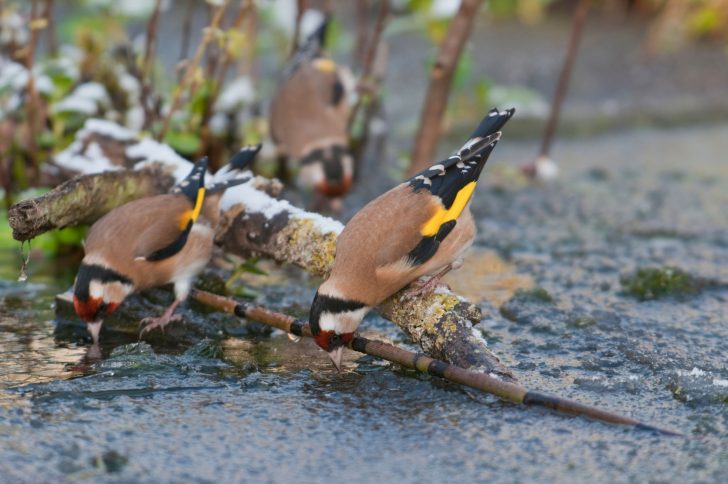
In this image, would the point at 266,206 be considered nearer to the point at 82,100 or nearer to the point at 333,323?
the point at 333,323

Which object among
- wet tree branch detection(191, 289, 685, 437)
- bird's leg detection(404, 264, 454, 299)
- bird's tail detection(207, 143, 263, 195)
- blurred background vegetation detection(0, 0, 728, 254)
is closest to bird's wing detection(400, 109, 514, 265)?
bird's leg detection(404, 264, 454, 299)

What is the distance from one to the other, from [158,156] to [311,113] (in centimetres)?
249

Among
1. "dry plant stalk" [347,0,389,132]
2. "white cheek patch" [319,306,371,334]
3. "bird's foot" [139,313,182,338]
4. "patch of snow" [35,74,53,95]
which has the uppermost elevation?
"dry plant stalk" [347,0,389,132]

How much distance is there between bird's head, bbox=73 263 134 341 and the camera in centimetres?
444

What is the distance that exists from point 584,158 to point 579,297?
155 inches

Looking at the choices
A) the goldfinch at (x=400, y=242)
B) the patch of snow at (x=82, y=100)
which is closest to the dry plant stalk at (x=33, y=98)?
the patch of snow at (x=82, y=100)

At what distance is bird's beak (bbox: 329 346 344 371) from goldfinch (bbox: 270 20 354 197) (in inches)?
129

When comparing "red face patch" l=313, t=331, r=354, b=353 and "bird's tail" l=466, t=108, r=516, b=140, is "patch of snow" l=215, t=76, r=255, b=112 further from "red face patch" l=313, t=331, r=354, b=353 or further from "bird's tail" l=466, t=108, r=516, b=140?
"red face patch" l=313, t=331, r=354, b=353

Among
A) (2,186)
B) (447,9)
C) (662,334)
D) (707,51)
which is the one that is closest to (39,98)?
(2,186)

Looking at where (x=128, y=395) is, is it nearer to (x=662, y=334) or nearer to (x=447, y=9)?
(x=662, y=334)

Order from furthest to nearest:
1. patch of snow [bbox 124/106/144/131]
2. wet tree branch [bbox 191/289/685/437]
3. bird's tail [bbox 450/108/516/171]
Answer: patch of snow [bbox 124/106/144/131] → bird's tail [bbox 450/108/516/171] → wet tree branch [bbox 191/289/685/437]

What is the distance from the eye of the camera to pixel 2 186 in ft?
20.3

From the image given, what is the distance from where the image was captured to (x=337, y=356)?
13.4 ft

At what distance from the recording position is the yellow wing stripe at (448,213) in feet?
14.4
